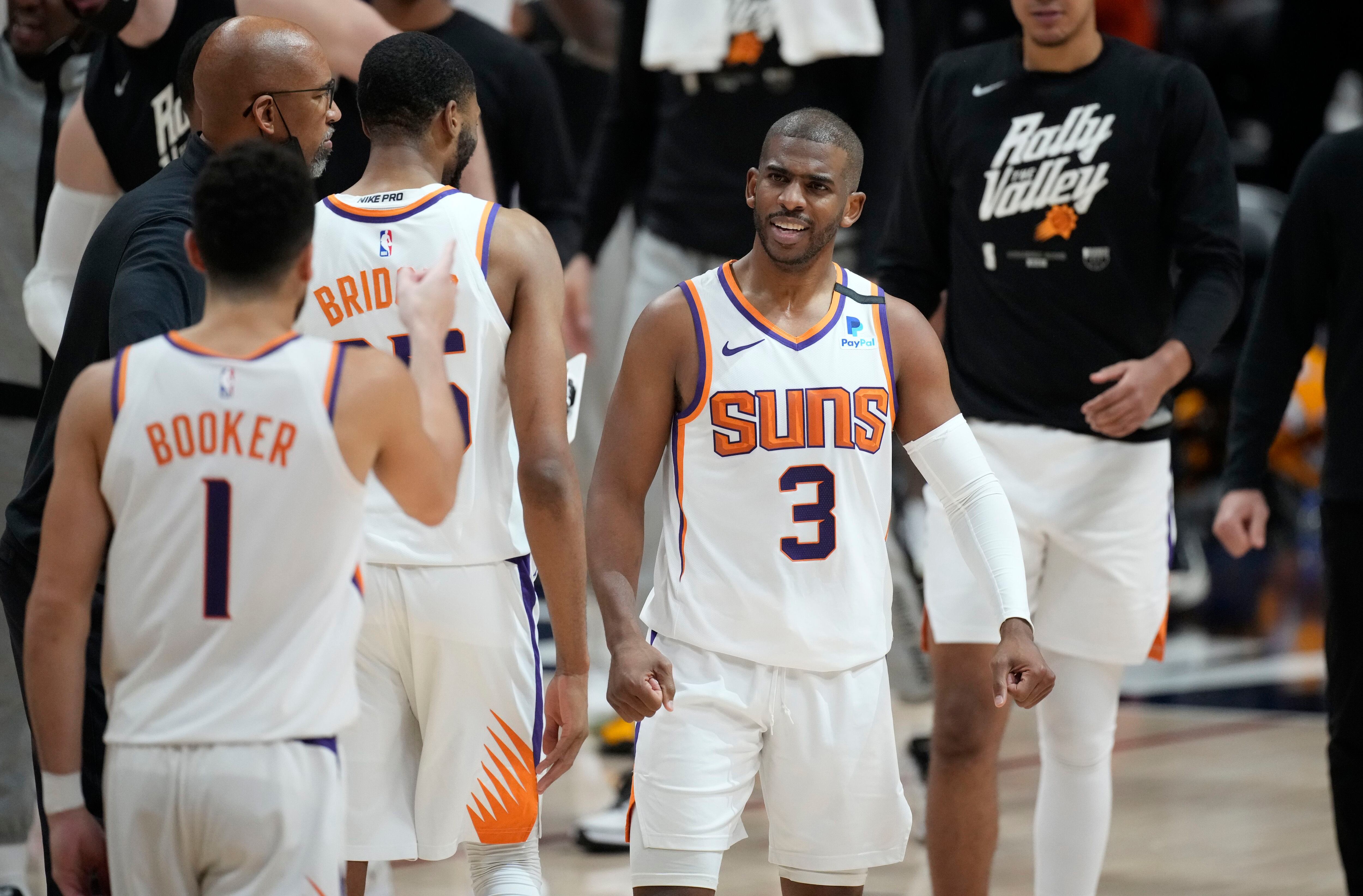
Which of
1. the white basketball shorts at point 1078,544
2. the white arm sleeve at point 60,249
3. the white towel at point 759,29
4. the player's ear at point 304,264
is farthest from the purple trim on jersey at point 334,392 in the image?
the white towel at point 759,29

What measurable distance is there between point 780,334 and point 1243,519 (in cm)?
167

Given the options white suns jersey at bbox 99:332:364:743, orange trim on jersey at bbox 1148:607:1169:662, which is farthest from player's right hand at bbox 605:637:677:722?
orange trim on jersey at bbox 1148:607:1169:662

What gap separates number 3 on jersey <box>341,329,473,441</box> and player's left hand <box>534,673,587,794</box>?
0.49 m

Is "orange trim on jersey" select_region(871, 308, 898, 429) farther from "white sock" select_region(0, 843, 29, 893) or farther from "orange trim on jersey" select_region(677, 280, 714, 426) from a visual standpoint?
"white sock" select_region(0, 843, 29, 893)

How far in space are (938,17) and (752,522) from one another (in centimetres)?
352

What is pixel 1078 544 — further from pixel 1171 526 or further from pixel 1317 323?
pixel 1317 323

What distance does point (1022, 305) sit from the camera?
183 inches

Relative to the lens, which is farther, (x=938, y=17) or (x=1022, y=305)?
(x=938, y=17)

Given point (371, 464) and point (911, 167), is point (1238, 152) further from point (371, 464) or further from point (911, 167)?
point (371, 464)

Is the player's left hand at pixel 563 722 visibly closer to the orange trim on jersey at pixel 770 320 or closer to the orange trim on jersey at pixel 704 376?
the orange trim on jersey at pixel 704 376

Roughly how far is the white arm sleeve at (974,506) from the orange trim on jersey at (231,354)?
1.51 metres

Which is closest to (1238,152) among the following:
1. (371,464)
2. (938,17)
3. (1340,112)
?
(1340,112)

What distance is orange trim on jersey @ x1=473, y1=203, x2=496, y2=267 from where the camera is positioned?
3.39 m

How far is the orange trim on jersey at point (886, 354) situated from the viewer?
12.1ft
